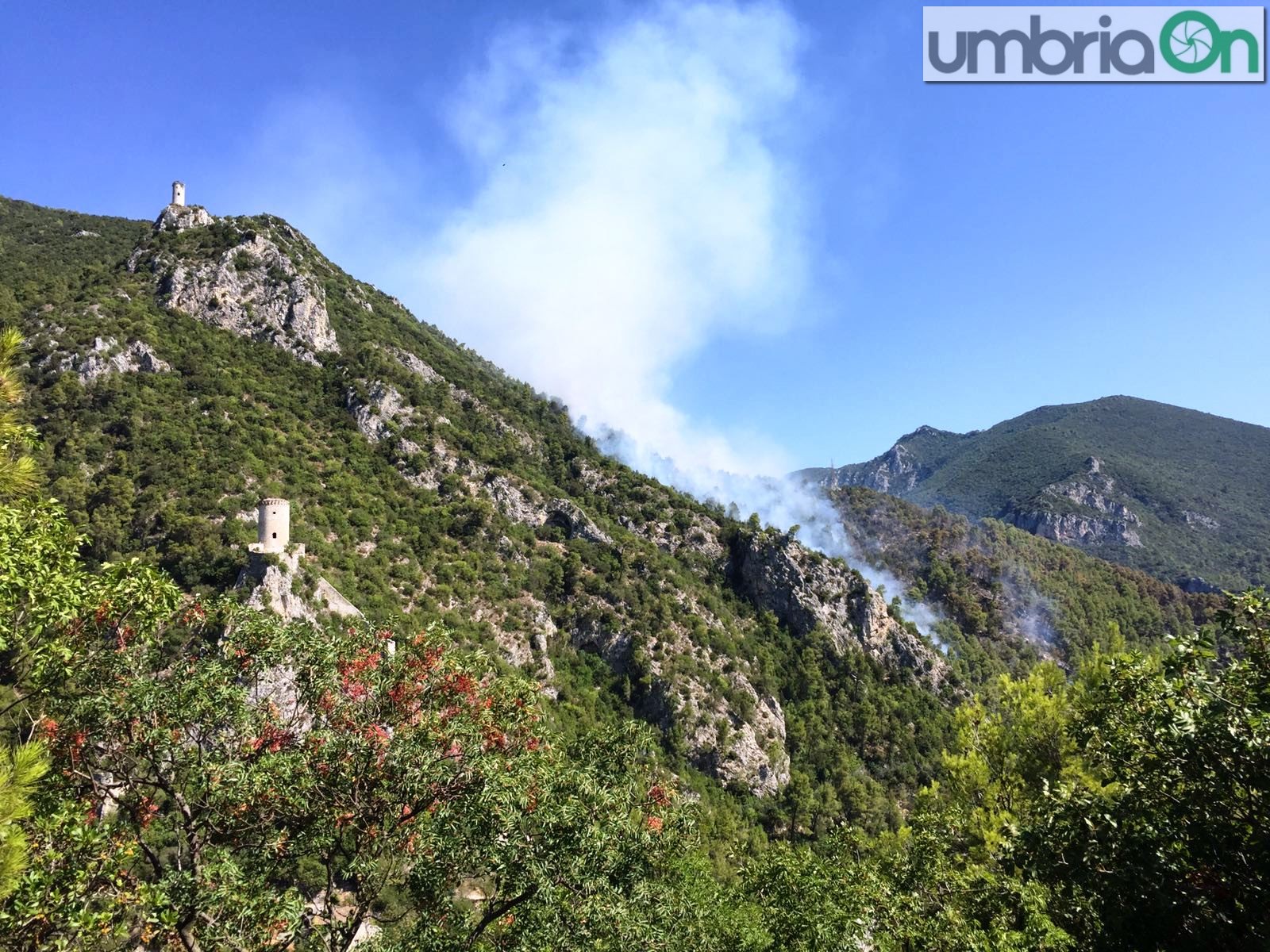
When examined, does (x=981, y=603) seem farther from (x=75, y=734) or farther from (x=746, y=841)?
(x=75, y=734)

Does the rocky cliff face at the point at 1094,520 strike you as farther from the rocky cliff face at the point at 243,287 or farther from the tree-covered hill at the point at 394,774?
the rocky cliff face at the point at 243,287

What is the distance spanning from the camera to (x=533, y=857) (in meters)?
9.85

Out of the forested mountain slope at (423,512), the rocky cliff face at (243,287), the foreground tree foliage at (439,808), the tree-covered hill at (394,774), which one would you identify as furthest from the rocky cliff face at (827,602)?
the foreground tree foliage at (439,808)

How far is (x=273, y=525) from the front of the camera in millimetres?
48062

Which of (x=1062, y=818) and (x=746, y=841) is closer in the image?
(x=1062, y=818)

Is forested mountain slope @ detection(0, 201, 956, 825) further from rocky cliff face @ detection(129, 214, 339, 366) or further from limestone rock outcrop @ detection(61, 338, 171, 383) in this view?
rocky cliff face @ detection(129, 214, 339, 366)

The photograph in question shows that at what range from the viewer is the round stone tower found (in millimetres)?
47781

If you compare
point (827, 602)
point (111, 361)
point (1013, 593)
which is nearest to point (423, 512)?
point (111, 361)

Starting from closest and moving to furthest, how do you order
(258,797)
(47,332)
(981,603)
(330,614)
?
(258,797) → (330,614) → (47,332) → (981,603)

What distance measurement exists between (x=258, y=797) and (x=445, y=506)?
71.9 m

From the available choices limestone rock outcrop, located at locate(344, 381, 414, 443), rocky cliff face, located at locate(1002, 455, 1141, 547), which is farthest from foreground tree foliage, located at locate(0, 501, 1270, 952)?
rocky cliff face, located at locate(1002, 455, 1141, 547)

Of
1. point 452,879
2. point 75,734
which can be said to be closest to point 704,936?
point 452,879

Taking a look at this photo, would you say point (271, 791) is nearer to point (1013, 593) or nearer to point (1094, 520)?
point (1013, 593)

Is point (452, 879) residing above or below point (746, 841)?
above
